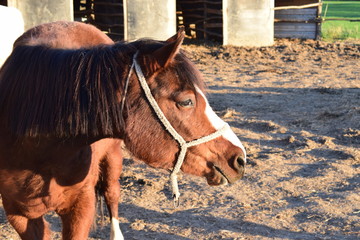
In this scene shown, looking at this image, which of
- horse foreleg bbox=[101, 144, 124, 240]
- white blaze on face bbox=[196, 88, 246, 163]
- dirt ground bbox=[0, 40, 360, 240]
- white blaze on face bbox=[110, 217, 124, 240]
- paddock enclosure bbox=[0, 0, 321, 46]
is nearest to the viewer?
white blaze on face bbox=[196, 88, 246, 163]

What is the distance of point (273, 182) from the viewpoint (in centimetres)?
520

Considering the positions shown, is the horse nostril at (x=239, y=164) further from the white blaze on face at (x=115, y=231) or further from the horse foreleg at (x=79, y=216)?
the white blaze on face at (x=115, y=231)

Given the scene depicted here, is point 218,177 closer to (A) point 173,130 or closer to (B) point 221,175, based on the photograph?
(B) point 221,175

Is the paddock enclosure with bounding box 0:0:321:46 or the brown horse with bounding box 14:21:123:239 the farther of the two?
the paddock enclosure with bounding box 0:0:321:46

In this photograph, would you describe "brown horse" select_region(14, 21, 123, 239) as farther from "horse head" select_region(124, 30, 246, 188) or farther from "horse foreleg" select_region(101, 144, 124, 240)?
"horse head" select_region(124, 30, 246, 188)

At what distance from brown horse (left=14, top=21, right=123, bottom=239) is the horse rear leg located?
547 mm

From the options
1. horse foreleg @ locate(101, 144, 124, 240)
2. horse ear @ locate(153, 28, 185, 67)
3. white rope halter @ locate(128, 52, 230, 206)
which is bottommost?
horse foreleg @ locate(101, 144, 124, 240)

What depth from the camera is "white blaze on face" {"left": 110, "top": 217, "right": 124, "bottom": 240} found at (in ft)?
13.2

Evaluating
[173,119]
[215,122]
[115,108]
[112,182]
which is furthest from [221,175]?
[112,182]

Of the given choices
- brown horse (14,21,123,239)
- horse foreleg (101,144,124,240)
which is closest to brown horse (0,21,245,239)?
brown horse (14,21,123,239)

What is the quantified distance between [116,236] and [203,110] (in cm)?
180

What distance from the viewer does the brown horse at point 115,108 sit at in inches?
95.0

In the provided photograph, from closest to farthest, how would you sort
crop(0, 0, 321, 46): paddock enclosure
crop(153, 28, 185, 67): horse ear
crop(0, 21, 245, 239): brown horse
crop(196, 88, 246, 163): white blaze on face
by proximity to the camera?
crop(153, 28, 185, 67): horse ear, crop(0, 21, 245, 239): brown horse, crop(196, 88, 246, 163): white blaze on face, crop(0, 0, 321, 46): paddock enclosure

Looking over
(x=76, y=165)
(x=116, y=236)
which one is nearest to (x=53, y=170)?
(x=76, y=165)
